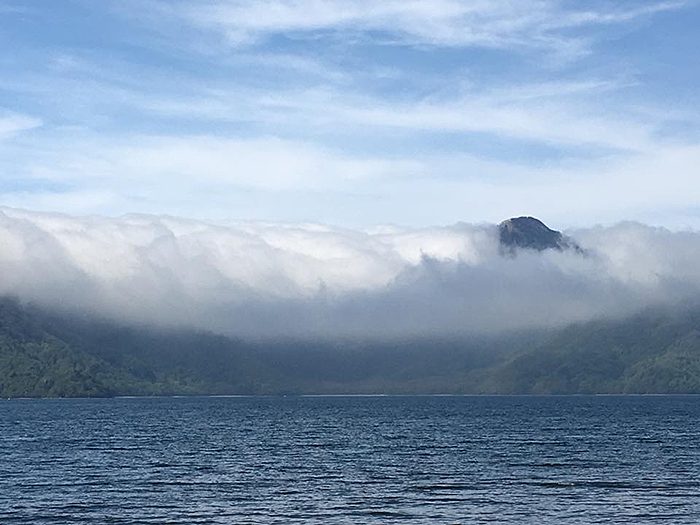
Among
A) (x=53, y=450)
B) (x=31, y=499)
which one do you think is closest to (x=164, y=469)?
(x=31, y=499)

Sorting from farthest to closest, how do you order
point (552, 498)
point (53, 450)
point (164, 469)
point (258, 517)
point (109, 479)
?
point (53, 450), point (164, 469), point (109, 479), point (552, 498), point (258, 517)

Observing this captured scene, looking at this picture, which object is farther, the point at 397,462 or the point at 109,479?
the point at 397,462

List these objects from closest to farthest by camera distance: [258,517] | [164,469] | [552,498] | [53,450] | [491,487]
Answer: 1. [258,517]
2. [552,498]
3. [491,487]
4. [164,469]
5. [53,450]

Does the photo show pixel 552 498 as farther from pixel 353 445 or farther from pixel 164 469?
pixel 353 445

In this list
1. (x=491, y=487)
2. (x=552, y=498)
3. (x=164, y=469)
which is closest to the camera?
(x=552, y=498)

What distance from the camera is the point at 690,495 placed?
114 meters

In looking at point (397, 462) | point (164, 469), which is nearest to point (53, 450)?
point (164, 469)

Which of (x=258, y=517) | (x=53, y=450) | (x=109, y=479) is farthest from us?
(x=53, y=450)

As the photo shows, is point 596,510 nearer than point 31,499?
Yes

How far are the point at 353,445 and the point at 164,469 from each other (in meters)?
60.2

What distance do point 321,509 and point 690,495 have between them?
42.5 meters

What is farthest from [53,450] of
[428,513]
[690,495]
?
[690,495]

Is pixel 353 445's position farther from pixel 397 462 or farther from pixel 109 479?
pixel 109 479

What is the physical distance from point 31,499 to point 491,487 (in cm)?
5401
